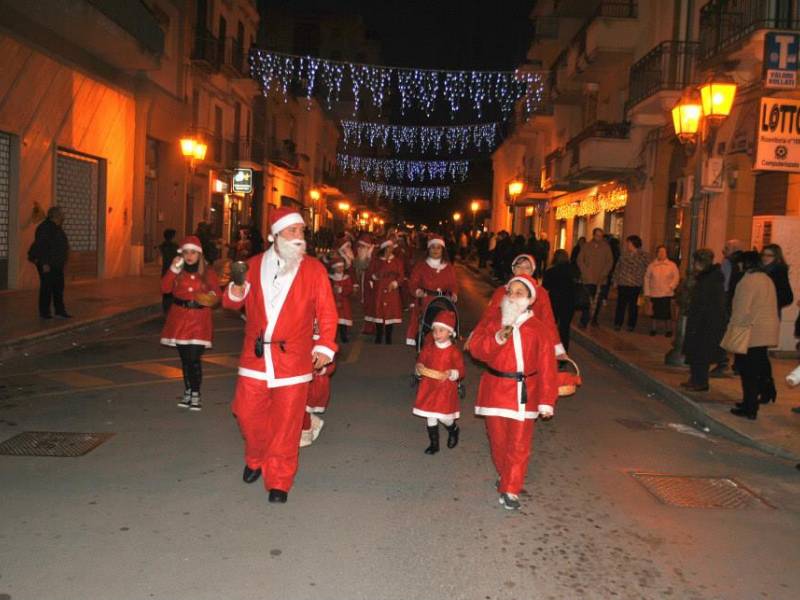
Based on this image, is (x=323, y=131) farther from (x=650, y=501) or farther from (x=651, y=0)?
(x=650, y=501)

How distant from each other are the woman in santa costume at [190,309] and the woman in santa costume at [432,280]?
3273mm

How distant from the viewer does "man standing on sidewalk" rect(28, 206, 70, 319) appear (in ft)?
43.3

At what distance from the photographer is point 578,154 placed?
24.5 metres

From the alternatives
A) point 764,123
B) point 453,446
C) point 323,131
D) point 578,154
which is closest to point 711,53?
point 764,123

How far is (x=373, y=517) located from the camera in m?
5.11

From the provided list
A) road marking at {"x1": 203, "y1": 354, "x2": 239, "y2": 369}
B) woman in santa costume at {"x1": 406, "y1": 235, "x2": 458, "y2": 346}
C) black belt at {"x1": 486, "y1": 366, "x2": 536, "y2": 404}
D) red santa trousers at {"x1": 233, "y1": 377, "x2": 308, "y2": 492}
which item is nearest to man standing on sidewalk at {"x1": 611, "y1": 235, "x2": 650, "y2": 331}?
woman in santa costume at {"x1": 406, "y1": 235, "x2": 458, "y2": 346}

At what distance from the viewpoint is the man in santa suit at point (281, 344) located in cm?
527

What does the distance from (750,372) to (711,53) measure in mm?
10117

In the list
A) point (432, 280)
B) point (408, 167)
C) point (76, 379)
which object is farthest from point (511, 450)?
point (408, 167)

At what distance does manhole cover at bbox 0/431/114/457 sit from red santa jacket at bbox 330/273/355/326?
217 inches

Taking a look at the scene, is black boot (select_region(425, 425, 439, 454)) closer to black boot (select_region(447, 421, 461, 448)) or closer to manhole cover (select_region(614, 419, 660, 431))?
black boot (select_region(447, 421, 461, 448))

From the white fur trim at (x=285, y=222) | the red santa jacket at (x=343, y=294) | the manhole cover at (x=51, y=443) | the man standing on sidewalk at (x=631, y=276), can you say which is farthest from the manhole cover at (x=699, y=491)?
the man standing on sidewalk at (x=631, y=276)

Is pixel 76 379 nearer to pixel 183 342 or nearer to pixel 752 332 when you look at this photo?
pixel 183 342

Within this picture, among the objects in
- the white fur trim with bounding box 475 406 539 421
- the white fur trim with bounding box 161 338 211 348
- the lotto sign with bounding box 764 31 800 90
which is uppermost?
the lotto sign with bounding box 764 31 800 90
